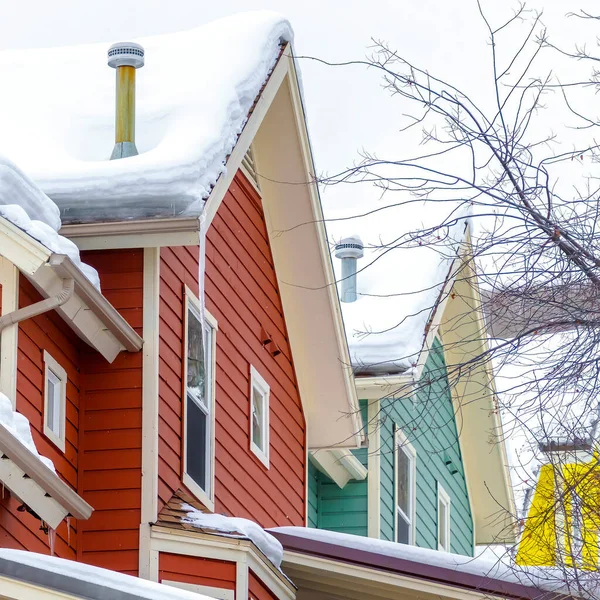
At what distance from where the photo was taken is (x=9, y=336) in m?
8.38

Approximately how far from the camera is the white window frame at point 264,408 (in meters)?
12.0

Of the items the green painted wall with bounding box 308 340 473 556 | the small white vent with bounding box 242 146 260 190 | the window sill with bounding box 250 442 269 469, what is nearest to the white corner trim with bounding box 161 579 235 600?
the window sill with bounding box 250 442 269 469

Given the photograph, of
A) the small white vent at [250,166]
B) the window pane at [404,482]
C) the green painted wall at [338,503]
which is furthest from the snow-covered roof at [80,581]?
the window pane at [404,482]

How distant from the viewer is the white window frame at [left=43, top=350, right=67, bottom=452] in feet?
29.2

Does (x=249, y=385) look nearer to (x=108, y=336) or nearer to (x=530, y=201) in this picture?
(x=108, y=336)

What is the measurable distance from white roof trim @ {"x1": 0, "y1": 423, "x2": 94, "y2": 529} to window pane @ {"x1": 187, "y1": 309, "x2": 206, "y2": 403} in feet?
9.03

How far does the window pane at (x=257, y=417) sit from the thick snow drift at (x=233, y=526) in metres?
2.38

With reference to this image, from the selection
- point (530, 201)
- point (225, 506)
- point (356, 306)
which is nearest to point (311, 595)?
point (225, 506)

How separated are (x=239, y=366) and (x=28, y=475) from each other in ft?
14.8

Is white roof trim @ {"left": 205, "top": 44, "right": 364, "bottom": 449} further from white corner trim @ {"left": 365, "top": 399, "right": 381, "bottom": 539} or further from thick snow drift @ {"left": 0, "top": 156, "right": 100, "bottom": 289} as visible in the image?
thick snow drift @ {"left": 0, "top": 156, "right": 100, "bottom": 289}

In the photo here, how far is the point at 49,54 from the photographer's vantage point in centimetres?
1288

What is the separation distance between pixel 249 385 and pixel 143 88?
2.64 m

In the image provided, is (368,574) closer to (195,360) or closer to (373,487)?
(195,360)

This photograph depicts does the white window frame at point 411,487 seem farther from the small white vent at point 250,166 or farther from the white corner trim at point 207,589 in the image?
the white corner trim at point 207,589
